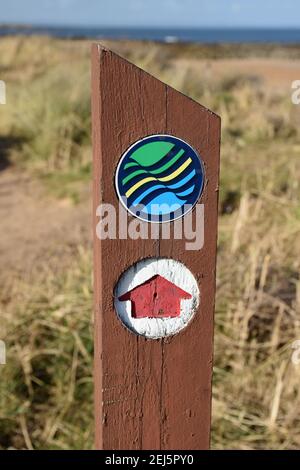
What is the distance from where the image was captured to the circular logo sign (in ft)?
3.67

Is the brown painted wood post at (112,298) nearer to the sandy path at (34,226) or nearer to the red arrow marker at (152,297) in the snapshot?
the red arrow marker at (152,297)

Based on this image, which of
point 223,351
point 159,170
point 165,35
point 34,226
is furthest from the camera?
point 165,35

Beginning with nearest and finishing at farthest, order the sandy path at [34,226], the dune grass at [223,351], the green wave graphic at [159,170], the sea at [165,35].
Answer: the green wave graphic at [159,170] < the dune grass at [223,351] < the sandy path at [34,226] < the sea at [165,35]

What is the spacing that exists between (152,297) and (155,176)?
221 mm

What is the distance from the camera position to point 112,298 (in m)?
1.19

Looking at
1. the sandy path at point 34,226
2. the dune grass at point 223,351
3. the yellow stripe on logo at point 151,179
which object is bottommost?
the dune grass at point 223,351

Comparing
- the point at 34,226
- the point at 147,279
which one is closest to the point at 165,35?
the point at 34,226

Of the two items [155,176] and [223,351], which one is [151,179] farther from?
[223,351]

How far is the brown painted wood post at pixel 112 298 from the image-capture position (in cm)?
112

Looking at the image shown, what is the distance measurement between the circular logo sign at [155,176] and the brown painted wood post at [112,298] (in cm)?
1

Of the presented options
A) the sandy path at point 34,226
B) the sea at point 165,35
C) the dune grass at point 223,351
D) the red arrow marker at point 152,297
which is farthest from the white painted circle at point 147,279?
the sea at point 165,35

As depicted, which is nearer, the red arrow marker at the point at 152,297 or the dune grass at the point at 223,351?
the red arrow marker at the point at 152,297

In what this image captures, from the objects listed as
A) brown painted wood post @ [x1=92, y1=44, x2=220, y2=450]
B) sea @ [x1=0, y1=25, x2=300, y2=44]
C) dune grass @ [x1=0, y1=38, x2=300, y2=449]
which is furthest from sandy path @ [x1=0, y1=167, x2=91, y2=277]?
sea @ [x1=0, y1=25, x2=300, y2=44]
